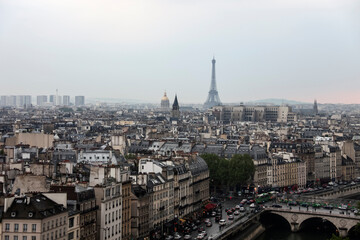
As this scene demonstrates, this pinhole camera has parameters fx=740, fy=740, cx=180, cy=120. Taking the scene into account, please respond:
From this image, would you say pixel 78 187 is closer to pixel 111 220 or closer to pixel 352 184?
pixel 111 220

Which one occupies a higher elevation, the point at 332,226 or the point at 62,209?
the point at 62,209

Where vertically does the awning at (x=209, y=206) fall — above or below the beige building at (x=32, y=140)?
below

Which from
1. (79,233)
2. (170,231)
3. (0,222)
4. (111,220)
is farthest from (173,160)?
(0,222)

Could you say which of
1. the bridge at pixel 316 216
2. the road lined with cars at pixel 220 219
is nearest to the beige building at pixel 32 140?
the road lined with cars at pixel 220 219

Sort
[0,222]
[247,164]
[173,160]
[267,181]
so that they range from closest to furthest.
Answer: [0,222]
[173,160]
[247,164]
[267,181]

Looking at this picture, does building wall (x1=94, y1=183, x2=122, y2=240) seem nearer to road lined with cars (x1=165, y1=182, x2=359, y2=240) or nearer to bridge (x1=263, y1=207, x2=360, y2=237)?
road lined with cars (x1=165, y1=182, x2=359, y2=240)

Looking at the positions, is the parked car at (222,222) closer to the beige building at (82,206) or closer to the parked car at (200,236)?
the parked car at (200,236)

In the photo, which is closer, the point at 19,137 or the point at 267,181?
the point at 267,181
